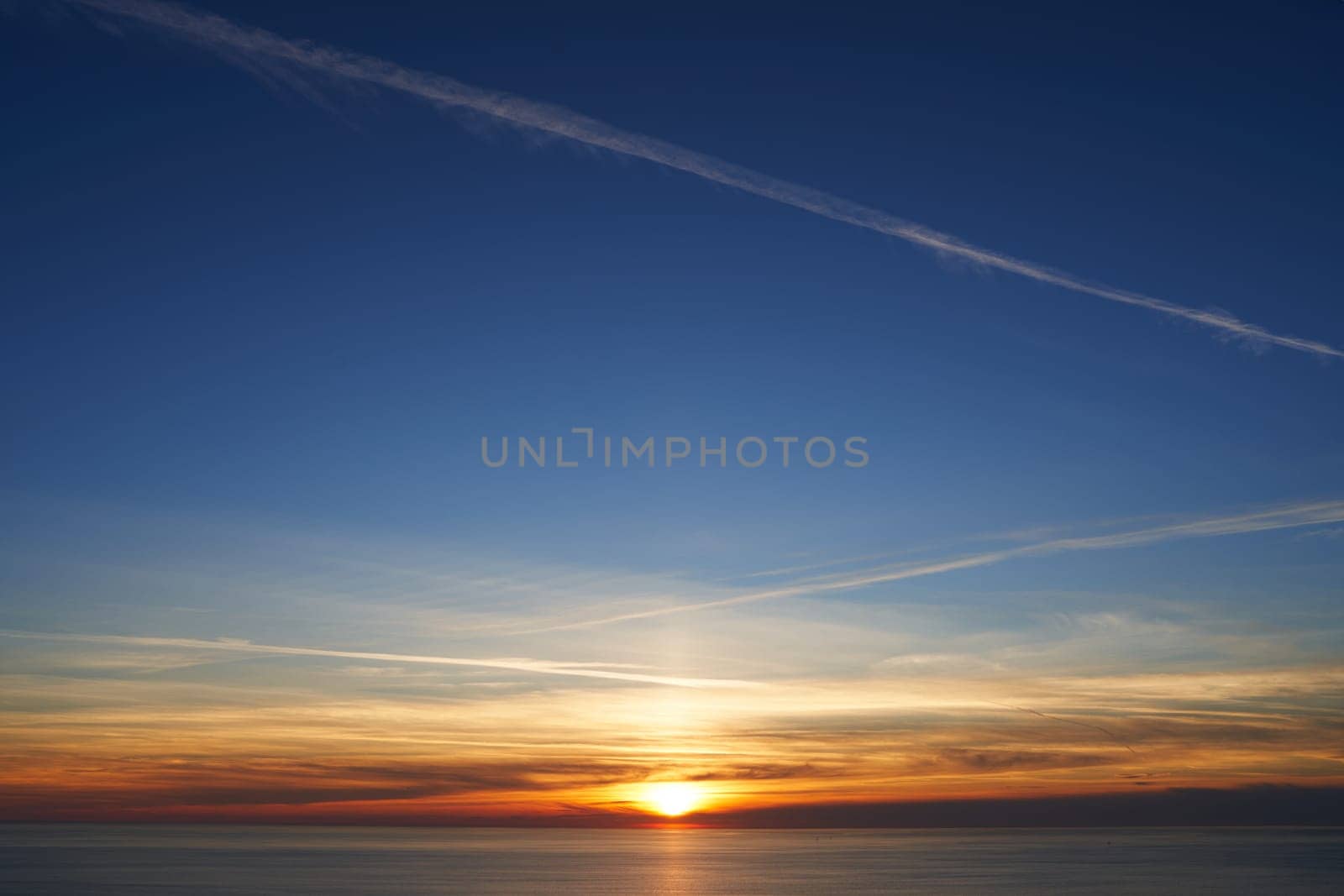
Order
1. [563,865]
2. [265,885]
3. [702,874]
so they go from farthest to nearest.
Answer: [563,865], [702,874], [265,885]

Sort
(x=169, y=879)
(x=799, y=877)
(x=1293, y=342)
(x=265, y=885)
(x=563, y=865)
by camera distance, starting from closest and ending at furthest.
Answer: (x=1293, y=342), (x=265, y=885), (x=169, y=879), (x=799, y=877), (x=563, y=865)

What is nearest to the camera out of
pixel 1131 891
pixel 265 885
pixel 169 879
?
pixel 1131 891

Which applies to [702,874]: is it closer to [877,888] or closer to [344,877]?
[877,888]

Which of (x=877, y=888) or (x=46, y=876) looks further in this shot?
(x=46, y=876)

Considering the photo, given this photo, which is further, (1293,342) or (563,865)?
(563,865)

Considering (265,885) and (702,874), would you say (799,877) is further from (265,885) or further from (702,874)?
(265,885)

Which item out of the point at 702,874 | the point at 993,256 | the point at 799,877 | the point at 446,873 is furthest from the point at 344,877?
the point at 993,256

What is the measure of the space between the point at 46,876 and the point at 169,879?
16.4 m

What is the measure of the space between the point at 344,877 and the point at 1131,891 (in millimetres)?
101570

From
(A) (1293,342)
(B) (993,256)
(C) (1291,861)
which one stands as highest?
(B) (993,256)

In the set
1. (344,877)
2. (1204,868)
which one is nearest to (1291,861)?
(1204,868)

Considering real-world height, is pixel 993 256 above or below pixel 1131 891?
above

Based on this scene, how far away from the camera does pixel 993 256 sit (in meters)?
60.7

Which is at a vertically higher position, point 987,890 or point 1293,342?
point 1293,342
